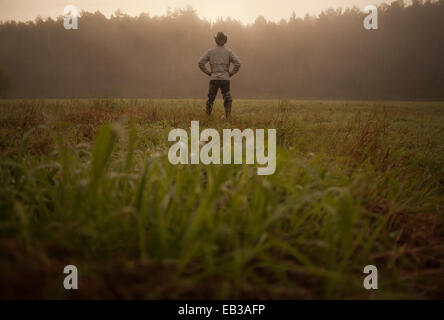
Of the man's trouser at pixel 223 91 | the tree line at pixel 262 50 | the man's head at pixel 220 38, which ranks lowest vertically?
the man's trouser at pixel 223 91

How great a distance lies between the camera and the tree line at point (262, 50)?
65250mm

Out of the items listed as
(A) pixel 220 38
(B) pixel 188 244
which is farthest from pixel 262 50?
(B) pixel 188 244

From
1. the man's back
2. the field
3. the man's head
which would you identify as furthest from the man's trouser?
the field

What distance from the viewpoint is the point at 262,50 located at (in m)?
70.6

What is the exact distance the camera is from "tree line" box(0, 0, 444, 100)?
6525 cm

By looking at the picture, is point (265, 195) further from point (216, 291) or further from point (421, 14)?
point (421, 14)

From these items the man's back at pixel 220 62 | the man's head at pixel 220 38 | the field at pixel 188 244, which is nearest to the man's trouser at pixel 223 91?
Result: the man's back at pixel 220 62

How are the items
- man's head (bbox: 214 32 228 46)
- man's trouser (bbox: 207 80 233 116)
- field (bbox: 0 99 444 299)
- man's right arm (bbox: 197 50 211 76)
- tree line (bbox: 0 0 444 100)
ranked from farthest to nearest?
tree line (bbox: 0 0 444 100), man's right arm (bbox: 197 50 211 76), man's head (bbox: 214 32 228 46), man's trouser (bbox: 207 80 233 116), field (bbox: 0 99 444 299)

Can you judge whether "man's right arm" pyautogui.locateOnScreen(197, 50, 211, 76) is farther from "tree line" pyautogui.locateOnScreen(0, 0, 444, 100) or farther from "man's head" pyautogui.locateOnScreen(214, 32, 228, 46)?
"tree line" pyautogui.locateOnScreen(0, 0, 444, 100)

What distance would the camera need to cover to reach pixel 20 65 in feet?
207

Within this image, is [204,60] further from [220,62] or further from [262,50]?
[262,50]

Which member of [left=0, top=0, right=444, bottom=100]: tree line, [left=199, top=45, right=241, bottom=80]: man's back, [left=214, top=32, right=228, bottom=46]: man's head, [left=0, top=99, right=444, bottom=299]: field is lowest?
[left=0, top=99, right=444, bottom=299]: field

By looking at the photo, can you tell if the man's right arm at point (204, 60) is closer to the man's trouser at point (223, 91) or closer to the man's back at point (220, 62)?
the man's back at point (220, 62)

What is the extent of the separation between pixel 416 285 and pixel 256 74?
75000 mm
